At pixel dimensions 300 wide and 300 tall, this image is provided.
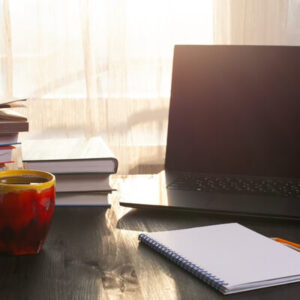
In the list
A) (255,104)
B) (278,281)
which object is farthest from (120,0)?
(278,281)

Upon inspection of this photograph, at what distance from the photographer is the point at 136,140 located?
1.86 m

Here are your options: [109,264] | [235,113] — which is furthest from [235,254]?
[235,113]

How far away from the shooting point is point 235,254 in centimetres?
67

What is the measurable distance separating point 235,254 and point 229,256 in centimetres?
1

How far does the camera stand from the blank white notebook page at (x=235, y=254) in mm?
610

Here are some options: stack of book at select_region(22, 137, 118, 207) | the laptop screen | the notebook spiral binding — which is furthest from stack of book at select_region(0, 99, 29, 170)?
the laptop screen

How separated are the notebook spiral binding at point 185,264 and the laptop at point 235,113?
1.27ft

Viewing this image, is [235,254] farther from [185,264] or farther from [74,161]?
[74,161]

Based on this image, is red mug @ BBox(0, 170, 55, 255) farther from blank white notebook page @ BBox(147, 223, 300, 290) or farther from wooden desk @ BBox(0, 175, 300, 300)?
blank white notebook page @ BBox(147, 223, 300, 290)

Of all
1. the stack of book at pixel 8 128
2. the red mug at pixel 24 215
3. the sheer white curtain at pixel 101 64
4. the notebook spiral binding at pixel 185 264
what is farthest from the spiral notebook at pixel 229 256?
the sheer white curtain at pixel 101 64

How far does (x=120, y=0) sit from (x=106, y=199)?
0.98 metres

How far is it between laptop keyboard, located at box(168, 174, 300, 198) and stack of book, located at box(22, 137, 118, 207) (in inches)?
5.5

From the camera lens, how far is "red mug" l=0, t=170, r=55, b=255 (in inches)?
26.8

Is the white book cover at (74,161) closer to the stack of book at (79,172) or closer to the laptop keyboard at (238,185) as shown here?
the stack of book at (79,172)
